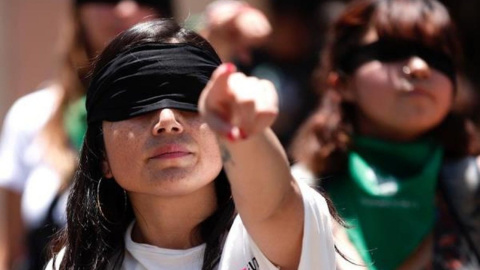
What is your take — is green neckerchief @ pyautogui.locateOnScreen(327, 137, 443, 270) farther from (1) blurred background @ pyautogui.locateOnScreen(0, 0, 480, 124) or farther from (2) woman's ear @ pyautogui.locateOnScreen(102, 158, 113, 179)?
(1) blurred background @ pyautogui.locateOnScreen(0, 0, 480, 124)

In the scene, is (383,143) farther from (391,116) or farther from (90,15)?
(90,15)

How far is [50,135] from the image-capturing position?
435 centimetres

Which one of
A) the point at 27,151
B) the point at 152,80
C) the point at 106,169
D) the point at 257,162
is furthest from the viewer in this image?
the point at 27,151

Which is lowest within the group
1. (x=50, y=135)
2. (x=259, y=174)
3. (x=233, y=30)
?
(x=50, y=135)

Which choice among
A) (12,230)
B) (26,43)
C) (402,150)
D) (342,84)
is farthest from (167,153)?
(26,43)

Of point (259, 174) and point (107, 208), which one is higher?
point (259, 174)

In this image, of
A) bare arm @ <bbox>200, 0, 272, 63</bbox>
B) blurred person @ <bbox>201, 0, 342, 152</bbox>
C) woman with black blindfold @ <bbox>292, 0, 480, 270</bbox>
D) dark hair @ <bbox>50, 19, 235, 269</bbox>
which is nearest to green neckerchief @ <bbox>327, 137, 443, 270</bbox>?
woman with black blindfold @ <bbox>292, 0, 480, 270</bbox>

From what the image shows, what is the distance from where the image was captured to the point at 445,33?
388 centimetres

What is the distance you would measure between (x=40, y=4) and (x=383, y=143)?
455cm

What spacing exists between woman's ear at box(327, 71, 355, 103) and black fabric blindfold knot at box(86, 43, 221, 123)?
148 cm

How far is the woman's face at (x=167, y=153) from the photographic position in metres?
2.54

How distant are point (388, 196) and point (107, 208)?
4.40 ft

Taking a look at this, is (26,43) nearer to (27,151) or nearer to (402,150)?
(27,151)

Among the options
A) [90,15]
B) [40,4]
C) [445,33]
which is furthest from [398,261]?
[40,4]
